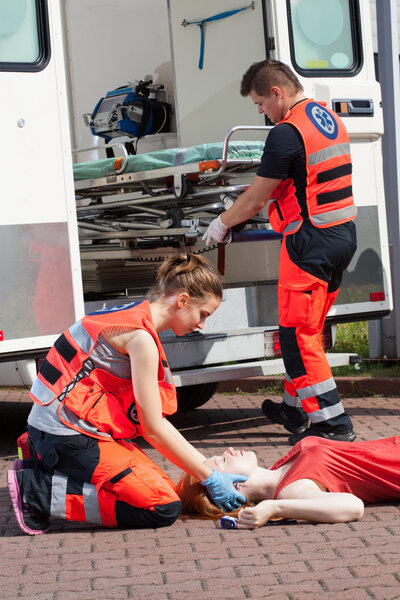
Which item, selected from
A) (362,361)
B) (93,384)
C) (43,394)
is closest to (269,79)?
(93,384)

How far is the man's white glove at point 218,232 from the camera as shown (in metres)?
4.95

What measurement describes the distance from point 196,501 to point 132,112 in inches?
148

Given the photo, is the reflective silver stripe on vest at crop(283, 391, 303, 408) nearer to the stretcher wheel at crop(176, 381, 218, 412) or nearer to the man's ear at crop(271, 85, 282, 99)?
the stretcher wheel at crop(176, 381, 218, 412)

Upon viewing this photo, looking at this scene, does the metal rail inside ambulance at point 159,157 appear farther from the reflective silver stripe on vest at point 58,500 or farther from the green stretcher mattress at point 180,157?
the reflective silver stripe on vest at point 58,500

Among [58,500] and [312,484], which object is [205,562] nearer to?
[312,484]

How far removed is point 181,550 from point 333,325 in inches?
108

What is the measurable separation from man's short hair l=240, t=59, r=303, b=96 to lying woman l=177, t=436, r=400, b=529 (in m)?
2.03

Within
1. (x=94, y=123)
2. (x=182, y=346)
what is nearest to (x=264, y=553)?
(x=182, y=346)

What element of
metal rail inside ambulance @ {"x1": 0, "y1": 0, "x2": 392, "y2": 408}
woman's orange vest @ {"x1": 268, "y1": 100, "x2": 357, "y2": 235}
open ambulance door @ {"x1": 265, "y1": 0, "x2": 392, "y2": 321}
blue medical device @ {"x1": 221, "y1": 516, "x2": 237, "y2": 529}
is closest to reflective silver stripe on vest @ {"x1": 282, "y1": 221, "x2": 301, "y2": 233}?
woman's orange vest @ {"x1": 268, "y1": 100, "x2": 357, "y2": 235}

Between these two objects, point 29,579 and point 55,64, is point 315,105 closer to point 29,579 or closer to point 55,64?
point 55,64

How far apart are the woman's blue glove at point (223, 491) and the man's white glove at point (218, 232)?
1.66 meters

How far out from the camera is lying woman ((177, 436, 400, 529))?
136 inches

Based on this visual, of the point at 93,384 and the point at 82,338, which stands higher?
the point at 82,338

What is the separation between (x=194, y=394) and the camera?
644cm
